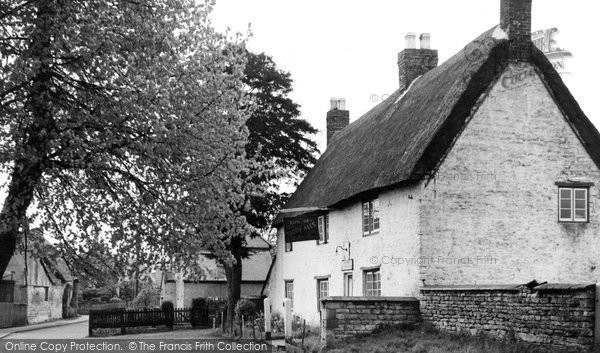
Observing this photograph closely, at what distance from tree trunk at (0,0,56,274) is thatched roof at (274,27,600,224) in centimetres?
1132

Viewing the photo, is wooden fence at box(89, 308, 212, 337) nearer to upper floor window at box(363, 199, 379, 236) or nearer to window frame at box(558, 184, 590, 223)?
upper floor window at box(363, 199, 379, 236)

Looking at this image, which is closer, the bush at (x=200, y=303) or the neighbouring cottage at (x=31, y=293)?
the bush at (x=200, y=303)

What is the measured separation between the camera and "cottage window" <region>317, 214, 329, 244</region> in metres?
30.0

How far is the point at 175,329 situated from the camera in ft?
133

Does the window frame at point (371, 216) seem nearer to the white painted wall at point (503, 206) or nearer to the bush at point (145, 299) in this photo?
the white painted wall at point (503, 206)

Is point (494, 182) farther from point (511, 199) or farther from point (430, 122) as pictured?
point (430, 122)

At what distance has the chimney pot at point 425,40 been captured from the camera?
30.3 metres

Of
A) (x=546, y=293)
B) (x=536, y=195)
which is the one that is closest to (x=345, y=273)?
(x=536, y=195)

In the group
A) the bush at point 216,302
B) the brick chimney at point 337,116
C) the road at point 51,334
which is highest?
the brick chimney at point 337,116

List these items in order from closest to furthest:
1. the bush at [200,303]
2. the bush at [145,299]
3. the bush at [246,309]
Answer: the bush at [246,309], the bush at [200,303], the bush at [145,299]

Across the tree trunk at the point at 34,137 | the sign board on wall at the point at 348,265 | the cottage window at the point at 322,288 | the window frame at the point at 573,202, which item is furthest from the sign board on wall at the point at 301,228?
the tree trunk at the point at 34,137

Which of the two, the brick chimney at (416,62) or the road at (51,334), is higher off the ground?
the brick chimney at (416,62)

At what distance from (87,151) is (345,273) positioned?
Result: 15988 millimetres

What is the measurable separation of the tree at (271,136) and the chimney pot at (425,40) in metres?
8.87
